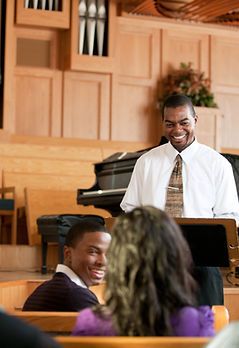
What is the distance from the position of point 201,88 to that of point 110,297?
27.8 feet

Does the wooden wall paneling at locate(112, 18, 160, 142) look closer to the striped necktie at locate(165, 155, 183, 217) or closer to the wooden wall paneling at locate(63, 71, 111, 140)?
the wooden wall paneling at locate(63, 71, 111, 140)

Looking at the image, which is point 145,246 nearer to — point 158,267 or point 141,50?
point 158,267

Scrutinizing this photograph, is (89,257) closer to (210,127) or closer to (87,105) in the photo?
(210,127)

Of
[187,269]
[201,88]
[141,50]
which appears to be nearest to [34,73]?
[141,50]

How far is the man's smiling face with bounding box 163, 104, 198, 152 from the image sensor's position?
3.42 m

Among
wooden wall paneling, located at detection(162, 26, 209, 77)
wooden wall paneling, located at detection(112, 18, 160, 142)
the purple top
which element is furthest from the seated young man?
wooden wall paneling, located at detection(162, 26, 209, 77)

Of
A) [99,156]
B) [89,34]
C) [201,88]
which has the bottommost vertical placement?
[99,156]

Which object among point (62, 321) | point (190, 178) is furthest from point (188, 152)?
point (62, 321)

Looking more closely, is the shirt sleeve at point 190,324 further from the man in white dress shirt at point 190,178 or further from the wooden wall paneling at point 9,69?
the wooden wall paneling at point 9,69

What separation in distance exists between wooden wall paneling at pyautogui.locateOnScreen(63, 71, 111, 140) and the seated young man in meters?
6.98

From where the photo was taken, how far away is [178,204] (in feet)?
11.2

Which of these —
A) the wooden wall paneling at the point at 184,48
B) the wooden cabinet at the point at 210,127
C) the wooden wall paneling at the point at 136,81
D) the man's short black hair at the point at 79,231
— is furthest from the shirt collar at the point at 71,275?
the wooden wall paneling at the point at 184,48

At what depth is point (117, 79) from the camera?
10203 millimetres

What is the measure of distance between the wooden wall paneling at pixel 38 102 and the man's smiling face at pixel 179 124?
21.4 ft
